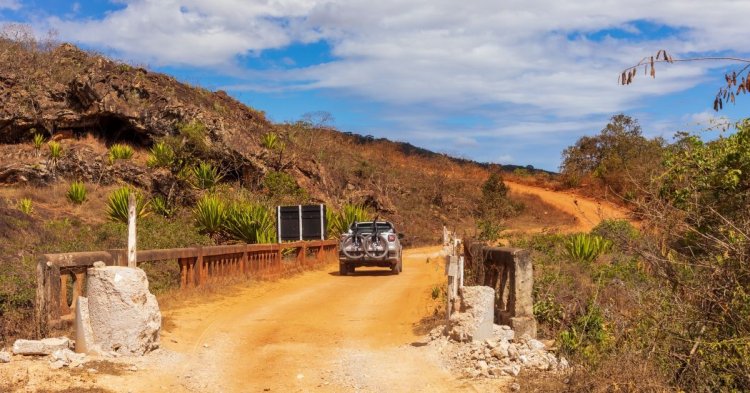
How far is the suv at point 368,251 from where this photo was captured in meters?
22.2

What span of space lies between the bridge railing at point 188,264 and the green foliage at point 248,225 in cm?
119

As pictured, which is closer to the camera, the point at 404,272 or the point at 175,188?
the point at 404,272

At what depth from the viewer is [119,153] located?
1252 inches

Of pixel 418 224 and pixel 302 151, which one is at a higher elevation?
pixel 302 151

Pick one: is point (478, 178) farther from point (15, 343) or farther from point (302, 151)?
point (15, 343)

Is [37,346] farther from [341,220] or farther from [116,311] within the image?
[341,220]

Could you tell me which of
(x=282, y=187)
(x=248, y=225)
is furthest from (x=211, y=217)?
(x=282, y=187)

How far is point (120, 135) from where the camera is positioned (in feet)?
111

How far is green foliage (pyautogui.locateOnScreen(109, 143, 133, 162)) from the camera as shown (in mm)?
31520

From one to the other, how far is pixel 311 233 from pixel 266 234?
1.94 m

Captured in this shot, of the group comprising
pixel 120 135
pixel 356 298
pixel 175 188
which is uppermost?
pixel 120 135

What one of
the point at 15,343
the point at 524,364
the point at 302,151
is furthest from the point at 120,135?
the point at 524,364

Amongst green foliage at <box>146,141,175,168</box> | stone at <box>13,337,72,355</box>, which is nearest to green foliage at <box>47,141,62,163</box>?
green foliage at <box>146,141,175,168</box>

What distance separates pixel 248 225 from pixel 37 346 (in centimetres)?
1536
